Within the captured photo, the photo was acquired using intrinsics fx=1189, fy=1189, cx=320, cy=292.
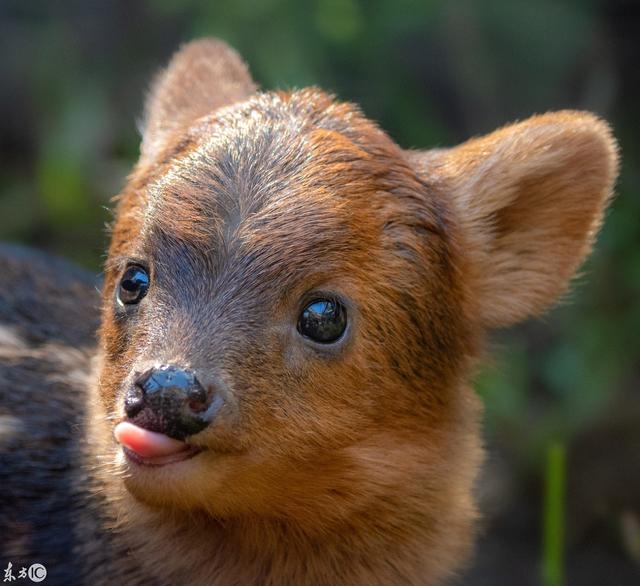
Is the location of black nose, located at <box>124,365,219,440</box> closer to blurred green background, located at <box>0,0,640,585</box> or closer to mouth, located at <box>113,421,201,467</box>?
mouth, located at <box>113,421,201,467</box>

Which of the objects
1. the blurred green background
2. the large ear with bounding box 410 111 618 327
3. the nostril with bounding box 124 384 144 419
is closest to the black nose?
the nostril with bounding box 124 384 144 419

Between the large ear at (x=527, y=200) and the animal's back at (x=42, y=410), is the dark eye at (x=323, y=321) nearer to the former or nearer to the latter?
the large ear at (x=527, y=200)

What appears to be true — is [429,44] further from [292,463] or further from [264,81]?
[292,463]

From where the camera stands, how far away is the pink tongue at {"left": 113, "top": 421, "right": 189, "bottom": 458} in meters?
3.42

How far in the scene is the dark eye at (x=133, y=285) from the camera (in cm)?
386

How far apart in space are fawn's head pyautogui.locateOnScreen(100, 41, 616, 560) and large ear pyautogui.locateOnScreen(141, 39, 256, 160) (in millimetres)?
89

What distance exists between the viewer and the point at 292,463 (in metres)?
3.74

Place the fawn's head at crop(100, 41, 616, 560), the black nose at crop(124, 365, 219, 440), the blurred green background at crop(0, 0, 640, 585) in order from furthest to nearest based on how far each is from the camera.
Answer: the blurred green background at crop(0, 0, 640, 585) < the fawn's head at crop(100, 41, 616, 560) < the black nose at crop(124, 365, 219, 440)

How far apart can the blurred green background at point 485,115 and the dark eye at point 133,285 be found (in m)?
3.12

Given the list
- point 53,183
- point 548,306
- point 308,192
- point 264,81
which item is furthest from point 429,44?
point 308,192

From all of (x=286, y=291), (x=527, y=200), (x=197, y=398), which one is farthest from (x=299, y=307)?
(x=527, y=200)

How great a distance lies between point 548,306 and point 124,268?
1.61m

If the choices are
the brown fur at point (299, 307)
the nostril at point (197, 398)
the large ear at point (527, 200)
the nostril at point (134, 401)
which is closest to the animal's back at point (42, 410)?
the brown fur at point (299, 307)

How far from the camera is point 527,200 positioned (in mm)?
4402
